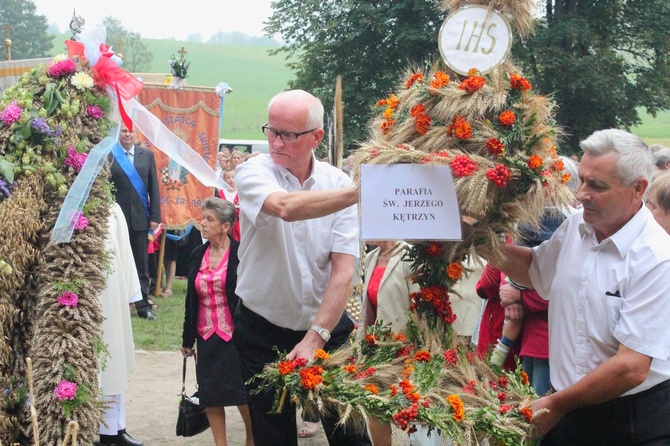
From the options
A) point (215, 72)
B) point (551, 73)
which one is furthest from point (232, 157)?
point (215, 72)

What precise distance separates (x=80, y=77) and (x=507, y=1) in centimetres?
→ 243

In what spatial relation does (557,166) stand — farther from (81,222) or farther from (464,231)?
(81,222)

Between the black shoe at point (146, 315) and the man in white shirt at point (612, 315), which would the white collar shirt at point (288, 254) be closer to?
the man in white shirt at point (612, 315)

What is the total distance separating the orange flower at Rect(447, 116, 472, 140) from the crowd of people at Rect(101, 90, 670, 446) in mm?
433

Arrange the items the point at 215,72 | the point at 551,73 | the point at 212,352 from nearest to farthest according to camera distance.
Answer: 1. the point at 212,352
2. the point at 551,73
3. the point at 215,72

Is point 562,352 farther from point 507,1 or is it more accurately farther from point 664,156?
point 664,156

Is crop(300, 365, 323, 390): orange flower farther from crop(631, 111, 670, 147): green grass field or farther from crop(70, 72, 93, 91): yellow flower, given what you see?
crop(631, 111, 670, 147): green grass field

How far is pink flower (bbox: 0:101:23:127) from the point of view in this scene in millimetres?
4555

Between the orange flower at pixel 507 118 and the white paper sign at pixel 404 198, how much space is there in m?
0.31

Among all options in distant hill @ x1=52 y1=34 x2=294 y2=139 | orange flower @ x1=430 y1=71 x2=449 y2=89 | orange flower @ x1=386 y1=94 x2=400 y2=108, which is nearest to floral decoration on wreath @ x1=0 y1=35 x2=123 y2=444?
orange flower @ x1=386 y1=94 x2=400 y2=108

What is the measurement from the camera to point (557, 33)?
24.4m

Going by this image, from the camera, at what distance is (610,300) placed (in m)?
3.06

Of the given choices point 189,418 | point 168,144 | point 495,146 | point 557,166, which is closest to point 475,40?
point 495,146

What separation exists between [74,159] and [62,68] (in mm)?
528
